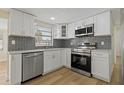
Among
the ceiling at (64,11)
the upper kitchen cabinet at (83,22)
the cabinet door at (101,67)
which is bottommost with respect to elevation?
the cabinet door at (101,67)

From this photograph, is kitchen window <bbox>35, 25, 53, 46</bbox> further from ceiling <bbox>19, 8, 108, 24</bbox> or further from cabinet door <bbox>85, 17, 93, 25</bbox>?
cabinet door <bbox>85, 17, 93, 25</bbox>

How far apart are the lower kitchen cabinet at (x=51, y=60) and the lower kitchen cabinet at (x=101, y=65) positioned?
1436 mm

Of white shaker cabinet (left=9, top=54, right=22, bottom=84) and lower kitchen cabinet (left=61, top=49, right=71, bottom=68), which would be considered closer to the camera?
white shaker cabinet (left=9, top=54, right=22, bottom=84)

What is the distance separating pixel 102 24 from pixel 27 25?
2213 mm

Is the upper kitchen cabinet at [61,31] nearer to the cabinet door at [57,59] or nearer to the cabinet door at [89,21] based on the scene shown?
the cabinet door at [57,59]

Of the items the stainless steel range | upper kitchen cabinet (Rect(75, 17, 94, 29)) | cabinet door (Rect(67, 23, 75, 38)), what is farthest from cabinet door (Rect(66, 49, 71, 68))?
upper kitchen cabinet (Rect(75, 17, 94, 29))

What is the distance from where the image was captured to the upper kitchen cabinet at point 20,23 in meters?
2.40

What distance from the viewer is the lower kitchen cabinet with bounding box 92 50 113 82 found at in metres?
2.49

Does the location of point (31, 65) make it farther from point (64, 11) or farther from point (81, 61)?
point (64, 11)

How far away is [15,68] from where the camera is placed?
222cm

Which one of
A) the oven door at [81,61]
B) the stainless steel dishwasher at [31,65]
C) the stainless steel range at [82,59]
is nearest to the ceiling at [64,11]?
the stainless steel range at [82,59]

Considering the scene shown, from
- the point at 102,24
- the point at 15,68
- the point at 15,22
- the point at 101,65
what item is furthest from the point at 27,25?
the point at 101,65

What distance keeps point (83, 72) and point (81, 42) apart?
1.27 meters

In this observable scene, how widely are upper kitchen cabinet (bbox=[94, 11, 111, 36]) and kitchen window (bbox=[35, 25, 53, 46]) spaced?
2108 mm
